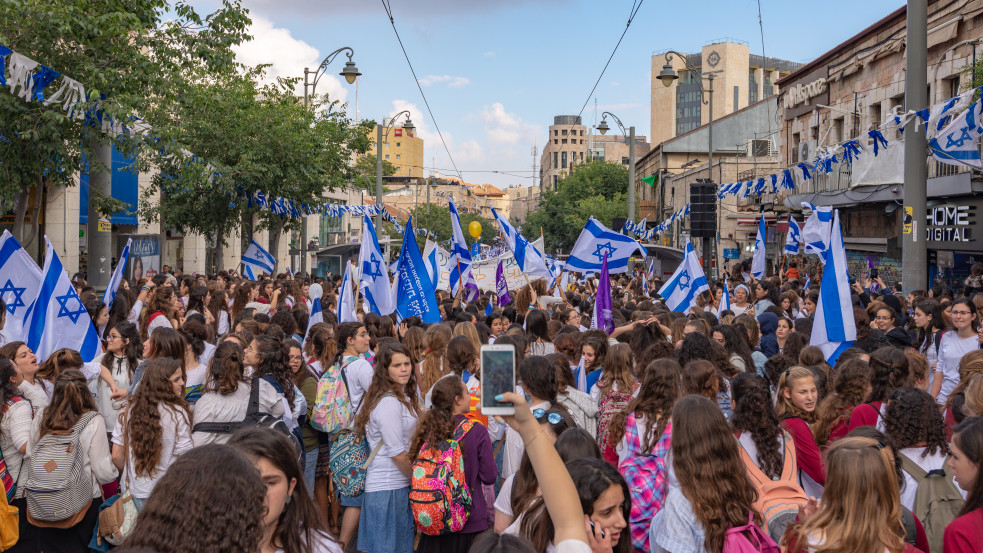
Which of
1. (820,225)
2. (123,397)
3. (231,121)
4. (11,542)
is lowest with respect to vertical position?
(11,542)

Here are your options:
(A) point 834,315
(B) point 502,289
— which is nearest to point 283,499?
(A) point 834,315

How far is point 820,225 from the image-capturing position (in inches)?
614

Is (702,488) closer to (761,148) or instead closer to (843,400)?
(843,400)

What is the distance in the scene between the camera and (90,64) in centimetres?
1161

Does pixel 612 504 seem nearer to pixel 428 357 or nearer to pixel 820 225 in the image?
pixel 428 357

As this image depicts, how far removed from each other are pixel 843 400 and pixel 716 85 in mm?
92659

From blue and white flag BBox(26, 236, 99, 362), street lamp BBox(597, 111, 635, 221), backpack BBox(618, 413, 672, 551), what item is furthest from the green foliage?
backpack BBox(618, 413, 672, 551)

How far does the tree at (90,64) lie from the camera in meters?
11.2

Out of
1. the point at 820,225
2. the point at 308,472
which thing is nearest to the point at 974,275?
the point at 820,225

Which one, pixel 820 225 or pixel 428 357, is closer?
pixel 428 357

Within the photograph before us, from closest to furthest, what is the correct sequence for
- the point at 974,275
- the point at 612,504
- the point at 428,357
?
the point at 612,504 → the point at 428,357 → the point at 974,275

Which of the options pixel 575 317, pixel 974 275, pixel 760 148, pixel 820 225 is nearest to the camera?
pixel 575 317

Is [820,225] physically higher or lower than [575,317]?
higher

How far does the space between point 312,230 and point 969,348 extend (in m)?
47.1
